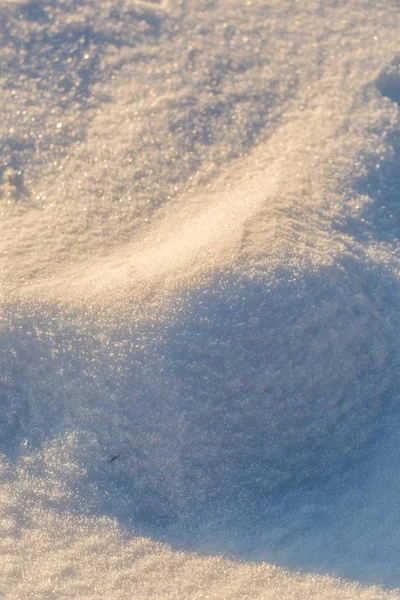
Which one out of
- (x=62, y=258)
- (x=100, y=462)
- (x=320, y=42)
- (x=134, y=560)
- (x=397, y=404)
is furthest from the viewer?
(x=320, y=42)

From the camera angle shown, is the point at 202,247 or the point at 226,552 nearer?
the point at 226,552

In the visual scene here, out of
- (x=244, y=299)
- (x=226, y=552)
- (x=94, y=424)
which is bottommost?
(x=226, y=552)

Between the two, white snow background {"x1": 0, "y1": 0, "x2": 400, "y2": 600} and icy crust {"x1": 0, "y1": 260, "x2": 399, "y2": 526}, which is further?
icy crust {"x1": 0, "y1": 260, "x2": 399, "y2": 526}

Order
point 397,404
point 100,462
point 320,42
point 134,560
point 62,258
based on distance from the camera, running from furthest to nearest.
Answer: point 320,42
point 62,258
point 397,404
point 100,462
point 134,560

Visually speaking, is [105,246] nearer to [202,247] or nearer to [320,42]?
[202,247]

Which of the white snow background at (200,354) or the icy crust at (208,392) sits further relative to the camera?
the icy crust at (208,392)

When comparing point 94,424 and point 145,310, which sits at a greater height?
point 145,310

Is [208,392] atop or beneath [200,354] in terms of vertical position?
beneath

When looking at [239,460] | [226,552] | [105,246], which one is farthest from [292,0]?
[226,552]
